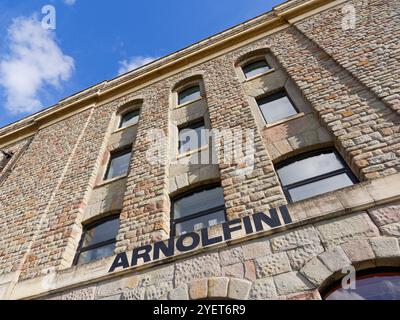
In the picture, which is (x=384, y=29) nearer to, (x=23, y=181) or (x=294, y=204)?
(x=294, y=204)

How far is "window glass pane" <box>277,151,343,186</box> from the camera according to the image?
5.91 m

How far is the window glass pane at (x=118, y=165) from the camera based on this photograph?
352 inches

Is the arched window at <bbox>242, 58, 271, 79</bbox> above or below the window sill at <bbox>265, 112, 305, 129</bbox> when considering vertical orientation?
above

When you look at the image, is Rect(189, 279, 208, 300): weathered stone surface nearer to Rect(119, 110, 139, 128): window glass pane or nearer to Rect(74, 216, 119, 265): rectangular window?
Rect(74, 216, 119, 265): rectangular window

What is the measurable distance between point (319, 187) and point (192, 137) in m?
4.35

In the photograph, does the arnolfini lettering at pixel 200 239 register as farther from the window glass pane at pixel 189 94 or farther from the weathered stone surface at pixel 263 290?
the window glass pane at pixel 189 94

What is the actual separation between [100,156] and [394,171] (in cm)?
825

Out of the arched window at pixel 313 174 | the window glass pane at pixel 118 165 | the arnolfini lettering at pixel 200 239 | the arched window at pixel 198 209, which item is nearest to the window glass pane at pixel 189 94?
the window glass pane at pixel 118 165

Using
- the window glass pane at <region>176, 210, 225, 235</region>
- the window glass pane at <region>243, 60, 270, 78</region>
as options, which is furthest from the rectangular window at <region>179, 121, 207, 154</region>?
the window glass pane at <region>243, 60, 270, 78</region>

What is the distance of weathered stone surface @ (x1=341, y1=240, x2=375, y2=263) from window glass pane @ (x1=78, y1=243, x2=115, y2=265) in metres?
4.94

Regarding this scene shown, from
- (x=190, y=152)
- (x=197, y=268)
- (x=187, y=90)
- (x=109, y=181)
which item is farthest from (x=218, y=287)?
(x=187, y=90)

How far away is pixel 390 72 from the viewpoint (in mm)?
6539

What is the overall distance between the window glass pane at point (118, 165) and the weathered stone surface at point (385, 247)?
691 centimetres
